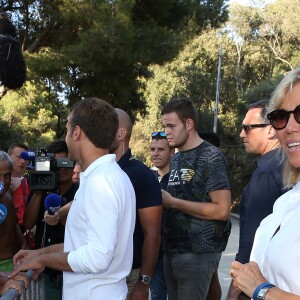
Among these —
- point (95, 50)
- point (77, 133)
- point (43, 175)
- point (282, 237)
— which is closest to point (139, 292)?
point (43, 175)

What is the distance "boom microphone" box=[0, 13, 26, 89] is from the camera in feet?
16.5

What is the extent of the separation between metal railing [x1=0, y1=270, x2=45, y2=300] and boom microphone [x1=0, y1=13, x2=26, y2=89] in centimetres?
272

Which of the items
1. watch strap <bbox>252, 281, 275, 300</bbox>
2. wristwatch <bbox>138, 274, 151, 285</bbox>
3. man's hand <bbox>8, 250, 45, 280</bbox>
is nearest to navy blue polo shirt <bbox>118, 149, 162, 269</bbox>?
wristwatch <bbox>138, 274, 151, 285</bbox>

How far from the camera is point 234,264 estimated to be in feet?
6.64

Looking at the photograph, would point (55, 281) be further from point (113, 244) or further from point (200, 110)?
point (200, 110)

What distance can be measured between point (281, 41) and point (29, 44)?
27782 millimetres

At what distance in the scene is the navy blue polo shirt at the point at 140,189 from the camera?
314 cm

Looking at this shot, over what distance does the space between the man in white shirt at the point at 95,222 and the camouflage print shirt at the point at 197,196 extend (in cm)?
114

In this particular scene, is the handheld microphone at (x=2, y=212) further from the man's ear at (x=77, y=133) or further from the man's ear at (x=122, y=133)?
the man's ear at (x=77, y=133)

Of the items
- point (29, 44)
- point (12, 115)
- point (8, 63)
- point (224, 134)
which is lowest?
point (224, 134)

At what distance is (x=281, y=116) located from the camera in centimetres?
204

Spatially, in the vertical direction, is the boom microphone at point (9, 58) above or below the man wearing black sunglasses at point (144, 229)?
above

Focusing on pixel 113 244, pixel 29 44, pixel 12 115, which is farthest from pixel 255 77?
pixel 113 244

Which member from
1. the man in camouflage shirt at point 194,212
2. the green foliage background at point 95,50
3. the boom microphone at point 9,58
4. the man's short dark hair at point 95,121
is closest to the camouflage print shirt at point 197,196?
the man in camouflage shirt at point 194,212
